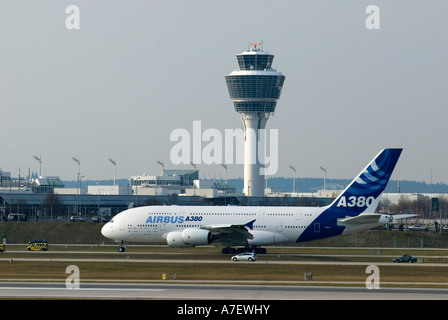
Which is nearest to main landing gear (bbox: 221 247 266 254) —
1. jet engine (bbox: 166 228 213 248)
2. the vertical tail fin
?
jet engine (bbox: 166 228 213 248)

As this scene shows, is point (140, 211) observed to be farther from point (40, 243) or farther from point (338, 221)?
point (338, 221)

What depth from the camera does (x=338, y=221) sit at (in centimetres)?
8750

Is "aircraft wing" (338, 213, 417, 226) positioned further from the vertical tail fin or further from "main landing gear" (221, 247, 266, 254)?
"main landing gear" (221, 247, 266, 254)

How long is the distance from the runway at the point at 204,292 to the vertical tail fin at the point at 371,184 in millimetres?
29492

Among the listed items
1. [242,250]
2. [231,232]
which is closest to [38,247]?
[231,232]

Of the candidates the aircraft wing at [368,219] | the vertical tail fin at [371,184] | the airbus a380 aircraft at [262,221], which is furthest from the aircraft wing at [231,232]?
the vertical tail fin at [371,184]

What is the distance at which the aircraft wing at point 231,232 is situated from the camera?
88.1 meters

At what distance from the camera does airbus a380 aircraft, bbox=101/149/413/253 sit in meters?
87.2

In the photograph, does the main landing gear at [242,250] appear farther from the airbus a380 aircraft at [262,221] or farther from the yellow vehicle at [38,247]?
the yellow vehicle at [38,247]

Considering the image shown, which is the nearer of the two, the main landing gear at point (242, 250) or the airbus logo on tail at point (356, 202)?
the airbus logo on tail at point (356, 202)

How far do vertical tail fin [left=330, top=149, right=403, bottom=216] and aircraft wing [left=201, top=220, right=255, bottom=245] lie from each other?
10.7m
